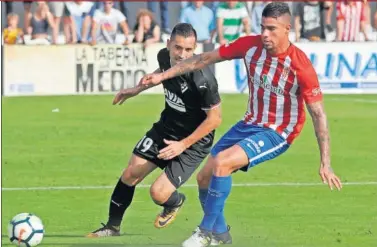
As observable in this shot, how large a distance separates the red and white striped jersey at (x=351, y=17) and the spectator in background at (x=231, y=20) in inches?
101

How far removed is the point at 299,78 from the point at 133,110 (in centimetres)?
1365

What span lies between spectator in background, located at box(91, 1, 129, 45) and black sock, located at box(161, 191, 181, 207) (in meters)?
16.0

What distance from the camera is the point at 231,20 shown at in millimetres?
→ 26453

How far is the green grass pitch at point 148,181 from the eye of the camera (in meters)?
10.8

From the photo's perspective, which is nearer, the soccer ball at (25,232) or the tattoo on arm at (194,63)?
the soccer ball at (25,232)

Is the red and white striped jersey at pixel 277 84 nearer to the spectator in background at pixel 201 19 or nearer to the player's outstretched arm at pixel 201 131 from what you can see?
the player's outstretched arm at pixel 201 131

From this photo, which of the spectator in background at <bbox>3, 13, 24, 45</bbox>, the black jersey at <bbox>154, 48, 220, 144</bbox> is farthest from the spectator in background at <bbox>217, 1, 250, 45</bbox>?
the black jersey at <bbox>154, 48, 220, 144</bbox>

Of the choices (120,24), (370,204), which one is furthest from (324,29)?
(370,204)

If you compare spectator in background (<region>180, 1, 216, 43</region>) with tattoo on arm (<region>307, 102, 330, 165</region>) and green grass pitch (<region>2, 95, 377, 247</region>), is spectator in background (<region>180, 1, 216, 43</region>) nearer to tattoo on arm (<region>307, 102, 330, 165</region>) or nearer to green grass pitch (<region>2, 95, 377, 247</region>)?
green grass pitch (<region>2, 95, 377, 247</region>)

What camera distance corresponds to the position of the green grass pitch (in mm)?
10805

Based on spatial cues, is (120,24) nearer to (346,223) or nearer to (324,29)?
(324,29)

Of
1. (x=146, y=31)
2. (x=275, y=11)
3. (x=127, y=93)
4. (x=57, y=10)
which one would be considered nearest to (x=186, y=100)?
(x=127, y=93)

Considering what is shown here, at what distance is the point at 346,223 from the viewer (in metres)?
11.4

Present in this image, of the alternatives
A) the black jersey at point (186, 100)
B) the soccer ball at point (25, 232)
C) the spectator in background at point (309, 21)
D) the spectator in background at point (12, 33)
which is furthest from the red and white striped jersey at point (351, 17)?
the soccer ball at point (25, 232)
